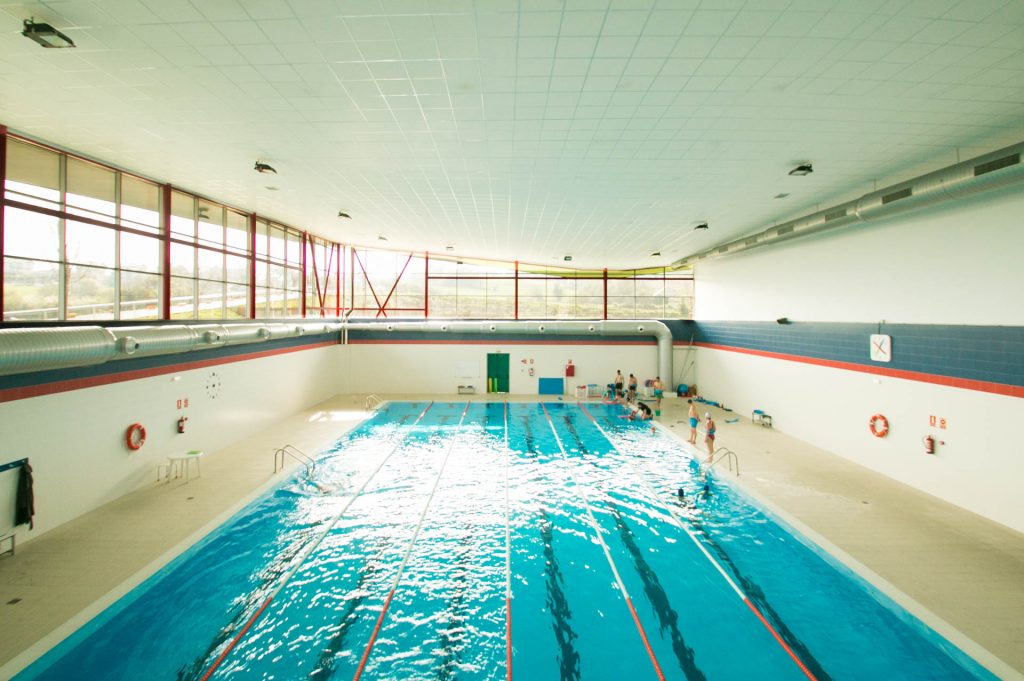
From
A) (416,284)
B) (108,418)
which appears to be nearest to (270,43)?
(108,418)

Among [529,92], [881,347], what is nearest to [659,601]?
[529,92]

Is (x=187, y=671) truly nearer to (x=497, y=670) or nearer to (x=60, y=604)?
(x=60, y=604)

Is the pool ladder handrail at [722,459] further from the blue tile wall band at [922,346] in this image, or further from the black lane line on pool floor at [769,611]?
the blue tile wall band at [922,346]

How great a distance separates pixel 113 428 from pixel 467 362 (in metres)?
13.1

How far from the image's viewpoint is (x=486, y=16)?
12.9 feet

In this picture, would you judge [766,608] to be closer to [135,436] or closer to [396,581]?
[396,581]

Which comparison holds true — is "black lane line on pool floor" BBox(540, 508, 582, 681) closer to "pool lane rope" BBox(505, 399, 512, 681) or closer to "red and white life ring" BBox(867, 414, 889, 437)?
"pool lane rope" BBox(505, 399, 512, 681)

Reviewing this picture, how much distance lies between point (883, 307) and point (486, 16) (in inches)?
429

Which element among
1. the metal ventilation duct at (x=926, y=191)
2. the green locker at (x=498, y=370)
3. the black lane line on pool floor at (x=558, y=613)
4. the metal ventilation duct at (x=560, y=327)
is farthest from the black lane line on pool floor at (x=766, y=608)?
the green locker at (x=498, y=370)

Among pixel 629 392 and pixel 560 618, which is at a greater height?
pixel 629 392

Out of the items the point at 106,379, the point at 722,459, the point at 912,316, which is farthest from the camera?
the point at 722,459

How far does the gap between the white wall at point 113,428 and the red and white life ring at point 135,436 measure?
9cm

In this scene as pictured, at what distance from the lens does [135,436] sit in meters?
8.84

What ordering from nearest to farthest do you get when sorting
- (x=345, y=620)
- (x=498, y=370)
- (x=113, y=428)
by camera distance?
1. (x=345, y=620)
2. (x=113, y=428)
3. (x=498, y=370)
